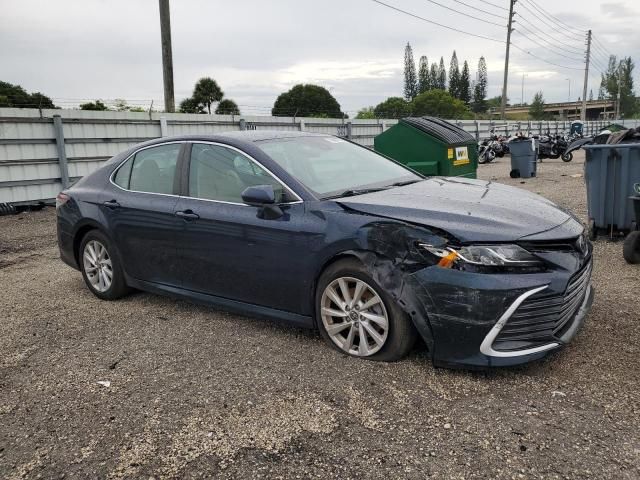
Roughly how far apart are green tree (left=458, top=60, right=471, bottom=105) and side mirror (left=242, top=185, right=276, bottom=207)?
11518 cm

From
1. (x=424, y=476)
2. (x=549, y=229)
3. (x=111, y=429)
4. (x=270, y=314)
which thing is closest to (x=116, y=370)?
(x=111, y=429)

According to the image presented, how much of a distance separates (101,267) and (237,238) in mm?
1832

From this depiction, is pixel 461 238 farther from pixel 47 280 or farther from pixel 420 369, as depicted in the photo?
pixel 47 280

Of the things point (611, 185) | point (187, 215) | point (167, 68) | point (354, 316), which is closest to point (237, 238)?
point (187, 215)

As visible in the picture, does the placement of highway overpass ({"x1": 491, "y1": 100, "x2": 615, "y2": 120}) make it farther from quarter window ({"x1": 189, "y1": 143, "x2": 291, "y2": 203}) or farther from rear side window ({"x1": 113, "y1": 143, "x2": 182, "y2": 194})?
quarter window ({"x1": 189, "y1": 143, "x2": 291, "y2": 203})

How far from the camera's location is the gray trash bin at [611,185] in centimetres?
621

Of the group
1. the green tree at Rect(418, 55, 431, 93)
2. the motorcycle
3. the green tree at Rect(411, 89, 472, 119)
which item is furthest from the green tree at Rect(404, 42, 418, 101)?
the motorcycle

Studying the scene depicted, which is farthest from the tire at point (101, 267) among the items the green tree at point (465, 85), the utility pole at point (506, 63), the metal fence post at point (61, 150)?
the green tree at point (465, 85)

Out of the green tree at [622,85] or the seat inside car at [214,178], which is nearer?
the seat inside car at [214,178]

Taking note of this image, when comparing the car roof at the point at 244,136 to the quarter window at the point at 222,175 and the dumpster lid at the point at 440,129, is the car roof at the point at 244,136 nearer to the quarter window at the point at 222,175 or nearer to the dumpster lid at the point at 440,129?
the quarter window at the point at 222,175

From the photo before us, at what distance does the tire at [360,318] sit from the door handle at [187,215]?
117cm

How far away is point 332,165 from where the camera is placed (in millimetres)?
4156

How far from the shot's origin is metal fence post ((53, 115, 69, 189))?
1075 centimetres

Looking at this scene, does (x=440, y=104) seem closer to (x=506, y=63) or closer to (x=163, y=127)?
(x=506, y=63)
